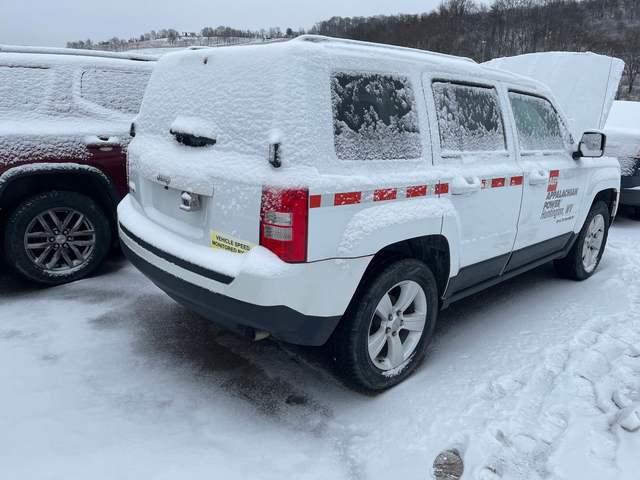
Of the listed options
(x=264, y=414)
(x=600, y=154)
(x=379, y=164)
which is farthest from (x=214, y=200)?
(x=600, y=154)

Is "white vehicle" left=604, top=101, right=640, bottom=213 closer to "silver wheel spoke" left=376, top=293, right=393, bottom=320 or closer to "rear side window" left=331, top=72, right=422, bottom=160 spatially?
"rear side window" left=331, top=72, right=422, bottom=160

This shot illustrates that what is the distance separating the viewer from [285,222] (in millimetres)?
2289

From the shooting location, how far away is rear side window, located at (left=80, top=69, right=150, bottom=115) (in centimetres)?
446

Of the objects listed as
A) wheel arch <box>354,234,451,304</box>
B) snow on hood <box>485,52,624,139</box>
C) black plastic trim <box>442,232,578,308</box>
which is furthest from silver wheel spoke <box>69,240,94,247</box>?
snow on hood <box>485,52,624,139</box>

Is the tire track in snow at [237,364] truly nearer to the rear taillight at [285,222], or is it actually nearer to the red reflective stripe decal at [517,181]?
the rear taillight at [285,222]

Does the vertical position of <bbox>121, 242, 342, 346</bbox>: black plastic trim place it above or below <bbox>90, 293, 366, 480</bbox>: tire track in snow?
above

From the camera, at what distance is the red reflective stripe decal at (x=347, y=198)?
2.40 meters

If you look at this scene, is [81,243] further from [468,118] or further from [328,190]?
[468,118]

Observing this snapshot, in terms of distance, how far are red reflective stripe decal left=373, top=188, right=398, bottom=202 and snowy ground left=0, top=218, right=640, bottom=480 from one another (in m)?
1.14

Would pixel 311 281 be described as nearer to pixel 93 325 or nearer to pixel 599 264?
pixel 93 325

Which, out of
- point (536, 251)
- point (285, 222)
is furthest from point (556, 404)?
point (285, 222)

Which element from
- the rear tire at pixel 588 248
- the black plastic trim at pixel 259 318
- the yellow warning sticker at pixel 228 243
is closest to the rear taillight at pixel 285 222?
the yellow warning sticker at pixel 228 243

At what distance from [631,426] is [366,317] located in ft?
4.68

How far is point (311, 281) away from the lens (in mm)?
2391
